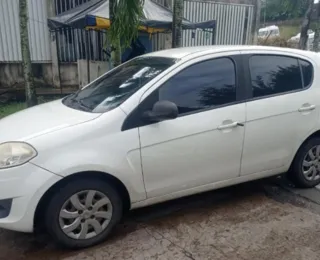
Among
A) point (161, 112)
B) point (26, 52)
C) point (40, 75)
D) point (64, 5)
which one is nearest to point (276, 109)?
point (161, 112)

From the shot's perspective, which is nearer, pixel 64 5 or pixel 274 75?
pixel 274 75

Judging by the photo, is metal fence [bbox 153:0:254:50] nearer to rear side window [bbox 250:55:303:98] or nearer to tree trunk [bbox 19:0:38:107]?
tree trunk [bbox 19:0:38:107]

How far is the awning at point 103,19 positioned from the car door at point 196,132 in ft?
15.2

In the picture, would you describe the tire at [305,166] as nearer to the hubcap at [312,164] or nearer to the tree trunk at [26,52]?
the hubcap at [312,164]

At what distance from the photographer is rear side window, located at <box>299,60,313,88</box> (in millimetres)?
3781

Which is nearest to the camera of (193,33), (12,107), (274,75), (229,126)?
(229,126)

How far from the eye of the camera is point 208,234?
3.12 metres

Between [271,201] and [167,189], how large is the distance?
1.36m

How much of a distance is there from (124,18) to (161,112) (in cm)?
323

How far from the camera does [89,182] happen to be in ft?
9.27

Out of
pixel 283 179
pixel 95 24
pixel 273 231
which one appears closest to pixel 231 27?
pixel 95 24

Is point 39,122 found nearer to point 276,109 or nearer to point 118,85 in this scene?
point 118,85

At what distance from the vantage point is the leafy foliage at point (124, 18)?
5.55 meters

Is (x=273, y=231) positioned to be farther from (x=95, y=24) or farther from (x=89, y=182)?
(x=95, y=24)
